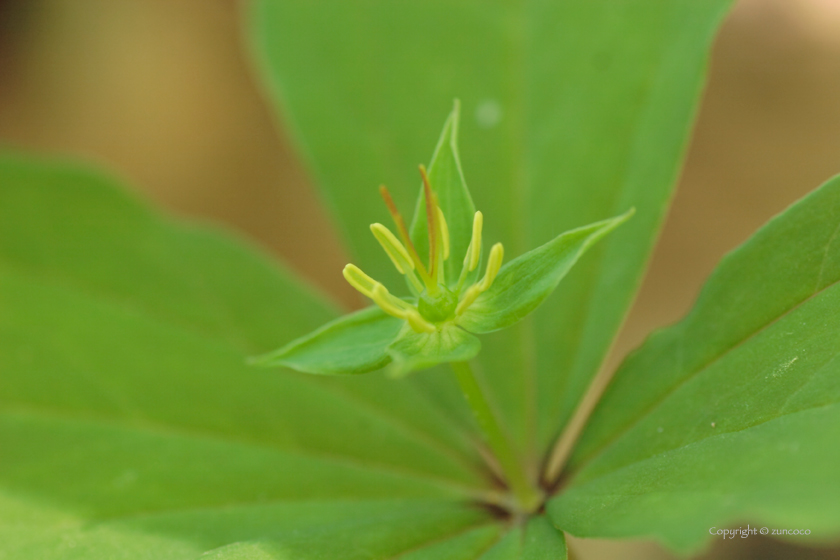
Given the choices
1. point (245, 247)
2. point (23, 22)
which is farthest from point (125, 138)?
point (245, 247)

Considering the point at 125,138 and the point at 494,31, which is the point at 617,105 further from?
the point at 125,138

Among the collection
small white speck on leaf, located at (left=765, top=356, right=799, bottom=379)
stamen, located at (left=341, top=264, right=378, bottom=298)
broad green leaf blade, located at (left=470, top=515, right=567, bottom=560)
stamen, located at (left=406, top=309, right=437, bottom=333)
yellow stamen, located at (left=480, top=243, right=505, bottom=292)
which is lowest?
broad green leaf blade, located at (left=470, top=515, right=567, bottom=560)

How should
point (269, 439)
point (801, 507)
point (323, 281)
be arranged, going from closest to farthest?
point (801, 507) → point (269, 439) → point (323, 281)

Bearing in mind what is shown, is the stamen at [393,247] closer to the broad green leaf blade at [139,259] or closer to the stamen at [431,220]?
the stamen at [431,220]

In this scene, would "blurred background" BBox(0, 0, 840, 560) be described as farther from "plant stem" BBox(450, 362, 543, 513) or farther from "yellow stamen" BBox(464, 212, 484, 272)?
"yellow stamen" BBox(464, 212, 484, 272)

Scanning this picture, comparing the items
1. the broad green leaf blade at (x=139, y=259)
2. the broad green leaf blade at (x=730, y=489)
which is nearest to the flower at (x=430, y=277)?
the broad green leaf blade at (x=730, y=489)

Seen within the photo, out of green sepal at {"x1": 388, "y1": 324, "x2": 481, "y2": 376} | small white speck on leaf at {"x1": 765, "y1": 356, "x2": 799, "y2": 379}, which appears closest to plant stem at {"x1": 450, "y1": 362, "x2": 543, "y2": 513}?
green sepal at {"x1": 388, "y1": 324, "x2": 481, "y2": 376}
